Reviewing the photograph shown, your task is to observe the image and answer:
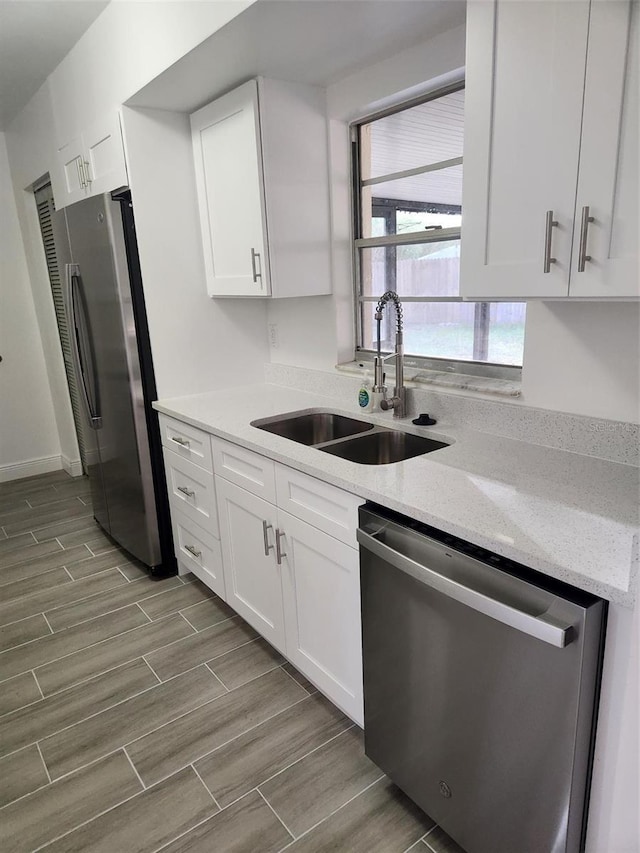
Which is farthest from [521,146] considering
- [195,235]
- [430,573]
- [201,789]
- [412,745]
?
[201,789]

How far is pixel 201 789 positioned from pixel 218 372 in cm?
181

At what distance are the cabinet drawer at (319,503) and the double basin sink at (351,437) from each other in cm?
20

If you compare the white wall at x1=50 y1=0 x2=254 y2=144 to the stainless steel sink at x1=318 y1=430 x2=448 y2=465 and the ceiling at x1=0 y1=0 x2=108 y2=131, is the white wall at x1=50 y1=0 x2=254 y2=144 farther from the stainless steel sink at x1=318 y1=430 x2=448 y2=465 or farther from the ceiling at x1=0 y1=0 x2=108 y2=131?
the stainless steel sink at x1=318 y1=430 x2=448 y2=465

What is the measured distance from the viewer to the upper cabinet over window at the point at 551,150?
1074 mm

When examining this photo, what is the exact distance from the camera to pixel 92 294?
8.66 ft

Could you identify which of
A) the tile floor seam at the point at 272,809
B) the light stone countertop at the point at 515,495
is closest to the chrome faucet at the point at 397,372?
the light stone countertop at the point at 515,495

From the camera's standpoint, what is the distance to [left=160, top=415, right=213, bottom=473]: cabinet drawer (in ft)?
7.45

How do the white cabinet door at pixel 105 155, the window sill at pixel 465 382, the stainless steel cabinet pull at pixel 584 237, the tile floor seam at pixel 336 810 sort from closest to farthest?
the stainless steel cabinet pull at pixel 584 237 → the tile floor seam at pixel 336 810 → the window sill at pixel 465 382 → the white cabinet door at pixel 105 155

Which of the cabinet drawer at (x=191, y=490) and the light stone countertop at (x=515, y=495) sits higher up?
the light stone countertop at (x=515, y=495)

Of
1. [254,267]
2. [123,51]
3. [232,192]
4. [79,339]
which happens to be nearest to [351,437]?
[254,267]

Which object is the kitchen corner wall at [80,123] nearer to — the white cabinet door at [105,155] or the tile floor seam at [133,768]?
the white cabinet door at [105,155]

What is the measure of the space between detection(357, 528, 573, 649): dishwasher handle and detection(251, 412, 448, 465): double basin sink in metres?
0.58

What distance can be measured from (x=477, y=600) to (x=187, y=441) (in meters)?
1.60

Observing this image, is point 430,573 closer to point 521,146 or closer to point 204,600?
point 521,146
